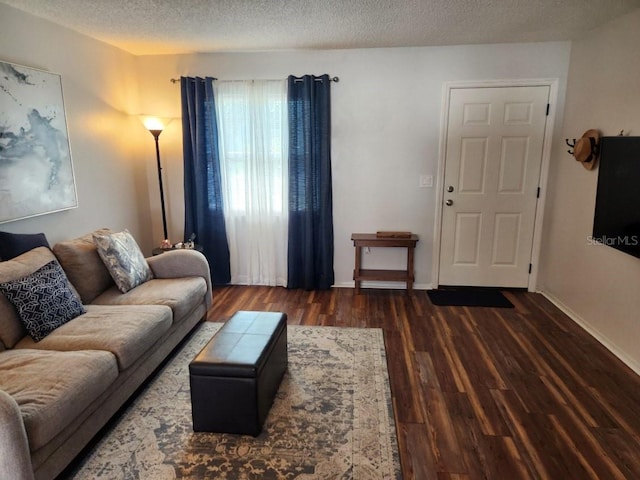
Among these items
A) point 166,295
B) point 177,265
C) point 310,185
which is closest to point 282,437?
point 166,295

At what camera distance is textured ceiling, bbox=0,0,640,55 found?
106 inches

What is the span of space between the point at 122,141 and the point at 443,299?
11.6 ft

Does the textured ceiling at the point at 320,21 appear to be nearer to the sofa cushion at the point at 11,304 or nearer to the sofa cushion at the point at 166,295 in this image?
the sofa cushion at the point at 11,304

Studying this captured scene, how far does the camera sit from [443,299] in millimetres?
4012

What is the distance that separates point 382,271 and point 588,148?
82.4 inches

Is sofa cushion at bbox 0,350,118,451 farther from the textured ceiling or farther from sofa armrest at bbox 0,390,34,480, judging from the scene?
the textured ceiling

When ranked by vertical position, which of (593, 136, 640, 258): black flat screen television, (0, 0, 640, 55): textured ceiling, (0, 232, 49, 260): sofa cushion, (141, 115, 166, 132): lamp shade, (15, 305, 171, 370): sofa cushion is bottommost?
(15, 305, 171, 370): sofa cushion

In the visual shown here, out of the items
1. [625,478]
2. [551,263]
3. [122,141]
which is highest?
[122,141]

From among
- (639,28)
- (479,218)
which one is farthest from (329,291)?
(639,28)

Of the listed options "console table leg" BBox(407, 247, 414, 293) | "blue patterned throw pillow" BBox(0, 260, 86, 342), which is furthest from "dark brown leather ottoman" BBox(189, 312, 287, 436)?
"console table leg" BBox(407, 247, 414, 293)

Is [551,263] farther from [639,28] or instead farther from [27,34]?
[27,34]

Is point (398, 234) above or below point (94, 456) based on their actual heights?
above

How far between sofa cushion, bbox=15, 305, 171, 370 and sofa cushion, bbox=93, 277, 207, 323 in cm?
12

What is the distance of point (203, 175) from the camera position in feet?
13.8
